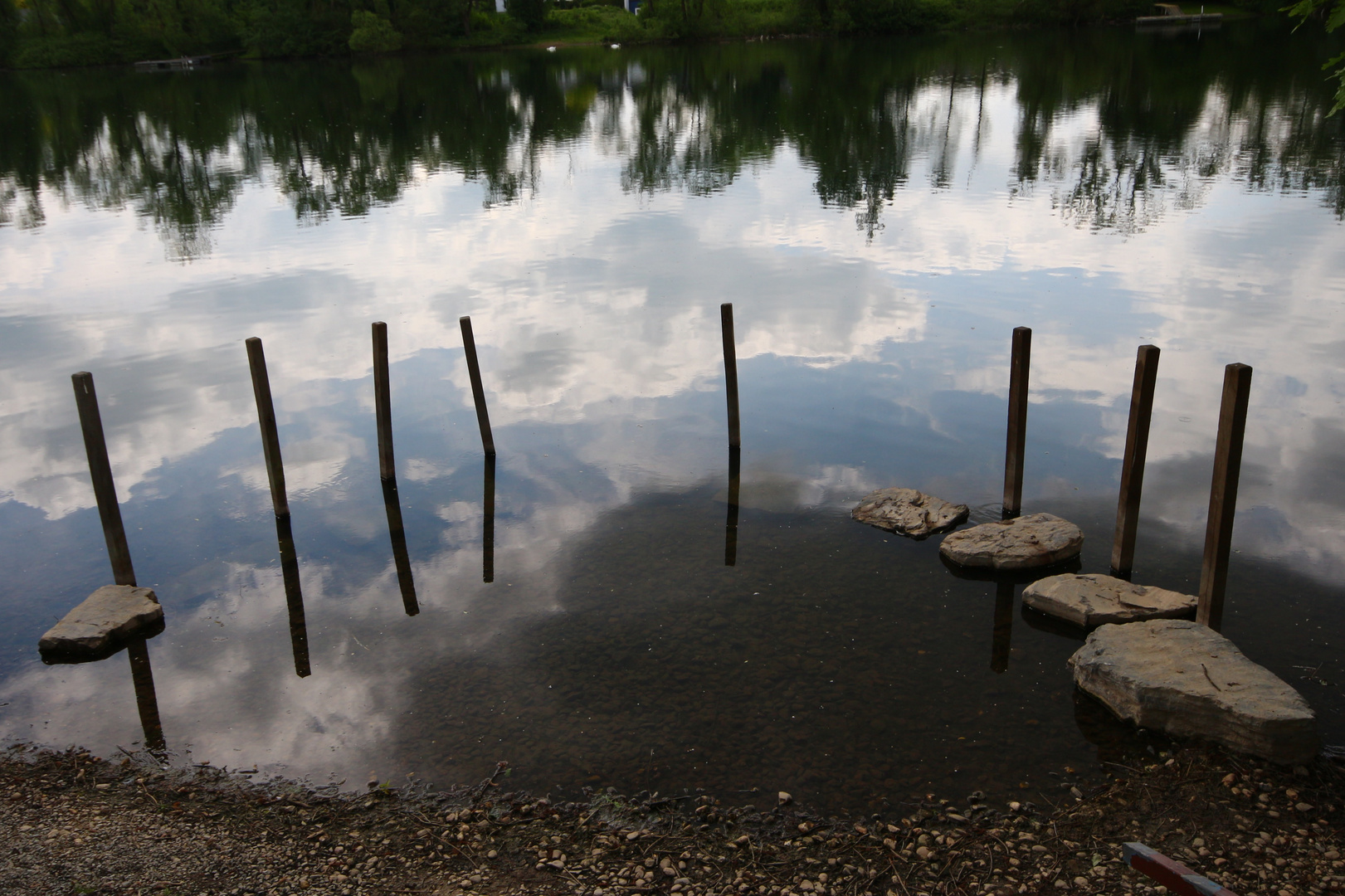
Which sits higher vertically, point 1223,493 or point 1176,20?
point 1176,20

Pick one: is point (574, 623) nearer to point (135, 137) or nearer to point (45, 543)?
point (45, 543)

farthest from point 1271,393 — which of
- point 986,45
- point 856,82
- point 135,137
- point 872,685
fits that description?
point 986,45

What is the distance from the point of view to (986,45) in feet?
272

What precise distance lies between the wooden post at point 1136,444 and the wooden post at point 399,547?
8.55 meters

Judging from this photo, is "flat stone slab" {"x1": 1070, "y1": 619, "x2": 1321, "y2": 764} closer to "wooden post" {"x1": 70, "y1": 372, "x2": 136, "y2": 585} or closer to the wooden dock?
"wooden post" {"x1": 70, "y1": 372, "x2": 136, "y2": 585}

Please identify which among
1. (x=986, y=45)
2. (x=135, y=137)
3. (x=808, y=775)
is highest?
(x=986, y=45)

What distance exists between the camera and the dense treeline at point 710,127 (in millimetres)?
35875

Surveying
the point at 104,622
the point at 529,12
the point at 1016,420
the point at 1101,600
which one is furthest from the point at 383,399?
the point at 529,12

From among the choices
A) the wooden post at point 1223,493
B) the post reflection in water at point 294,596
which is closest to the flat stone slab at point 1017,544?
the wooden post at point 1223,493

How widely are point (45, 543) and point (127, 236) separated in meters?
23.4

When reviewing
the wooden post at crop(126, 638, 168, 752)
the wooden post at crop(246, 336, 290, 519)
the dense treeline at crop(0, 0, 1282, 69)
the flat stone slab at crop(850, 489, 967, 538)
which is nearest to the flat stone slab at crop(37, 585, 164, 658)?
the wooden post at crop(126, 638, 168, 752)

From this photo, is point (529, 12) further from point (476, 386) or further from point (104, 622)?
point (104, 622)

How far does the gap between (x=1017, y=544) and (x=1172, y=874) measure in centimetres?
740

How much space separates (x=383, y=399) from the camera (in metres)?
13.9
